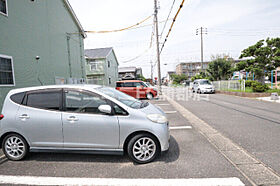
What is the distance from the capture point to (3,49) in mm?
6340

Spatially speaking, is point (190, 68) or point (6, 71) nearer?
point (6, 71)

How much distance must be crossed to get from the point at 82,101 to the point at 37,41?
7994mm

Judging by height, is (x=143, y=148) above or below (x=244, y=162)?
above

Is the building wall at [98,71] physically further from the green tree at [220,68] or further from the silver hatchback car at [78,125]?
the silver hatchback car at [78,125]

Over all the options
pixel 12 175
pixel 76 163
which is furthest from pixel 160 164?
pixel 12 175

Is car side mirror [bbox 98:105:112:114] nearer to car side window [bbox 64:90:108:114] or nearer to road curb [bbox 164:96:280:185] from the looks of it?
car side window [bbox 64:90:108:114]

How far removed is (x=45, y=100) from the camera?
316 cm

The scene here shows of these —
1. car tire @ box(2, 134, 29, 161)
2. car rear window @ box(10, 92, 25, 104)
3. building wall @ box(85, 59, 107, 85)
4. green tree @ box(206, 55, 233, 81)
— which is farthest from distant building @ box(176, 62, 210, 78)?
car tire @ box(2, 134, 29, 161)

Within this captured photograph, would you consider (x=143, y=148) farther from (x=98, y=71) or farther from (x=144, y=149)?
(x=98, y=71)

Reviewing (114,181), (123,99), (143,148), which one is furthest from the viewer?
(123,99)

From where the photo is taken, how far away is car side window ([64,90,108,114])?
3.02 m

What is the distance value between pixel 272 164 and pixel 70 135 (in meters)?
3.84

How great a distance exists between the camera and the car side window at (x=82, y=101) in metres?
3.02

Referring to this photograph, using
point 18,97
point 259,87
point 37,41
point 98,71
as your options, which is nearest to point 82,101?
point 18,97
